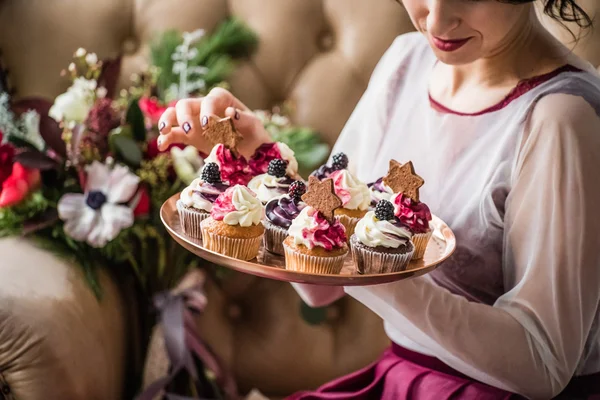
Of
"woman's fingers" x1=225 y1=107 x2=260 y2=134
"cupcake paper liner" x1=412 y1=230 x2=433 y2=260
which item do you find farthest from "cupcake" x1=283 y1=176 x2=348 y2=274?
"woman's fingers" x1=225 y1=107 x2=260 y2=134

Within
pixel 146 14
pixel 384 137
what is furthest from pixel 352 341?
pixel 146 14

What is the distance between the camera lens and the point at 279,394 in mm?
1893

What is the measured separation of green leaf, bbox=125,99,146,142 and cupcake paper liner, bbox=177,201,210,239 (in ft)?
1.35

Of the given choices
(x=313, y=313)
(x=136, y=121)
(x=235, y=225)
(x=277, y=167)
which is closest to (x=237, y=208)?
(x=235, y=225)

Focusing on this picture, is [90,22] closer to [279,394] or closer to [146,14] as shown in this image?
[146,14]

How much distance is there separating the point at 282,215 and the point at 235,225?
0.26ft

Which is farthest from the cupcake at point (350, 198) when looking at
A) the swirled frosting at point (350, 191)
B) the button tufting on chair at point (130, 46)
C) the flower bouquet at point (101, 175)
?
the button tufting on chair at point (130, 46)

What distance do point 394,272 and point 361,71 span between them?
2.80 feet

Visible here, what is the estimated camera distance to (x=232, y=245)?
3.59 feet

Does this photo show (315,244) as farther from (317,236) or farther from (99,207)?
(99,207)

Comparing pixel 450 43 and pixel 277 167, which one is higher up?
pixel 450 43

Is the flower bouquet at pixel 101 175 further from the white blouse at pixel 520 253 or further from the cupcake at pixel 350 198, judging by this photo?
the white blouse at pixel 520 253

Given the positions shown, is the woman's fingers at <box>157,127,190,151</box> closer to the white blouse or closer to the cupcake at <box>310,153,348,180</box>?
the cupcake at <box>310,153,348,180</box>

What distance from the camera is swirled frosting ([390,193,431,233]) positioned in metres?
1.10
